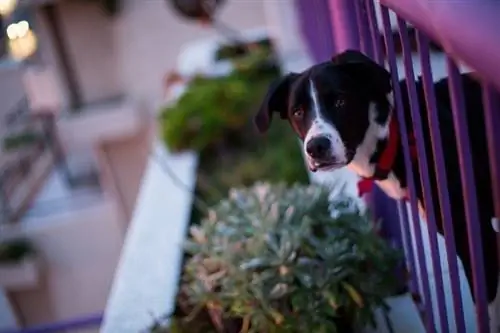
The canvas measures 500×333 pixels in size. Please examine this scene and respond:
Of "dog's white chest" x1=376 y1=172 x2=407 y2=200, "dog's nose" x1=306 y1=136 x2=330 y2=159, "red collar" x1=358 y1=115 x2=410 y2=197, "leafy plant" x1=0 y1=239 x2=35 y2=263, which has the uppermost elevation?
"dog's nose" x1=306 y1=136 x2=330 y2=159

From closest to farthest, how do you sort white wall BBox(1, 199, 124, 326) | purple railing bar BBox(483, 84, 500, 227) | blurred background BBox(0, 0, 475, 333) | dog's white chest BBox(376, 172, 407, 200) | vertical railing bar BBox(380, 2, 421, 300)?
1. purple railing bar BBox(483, 84, 500, 227)
2. vertical railing bar BBox(380, 2, 421, 300)
3. dog's white chest BBox(376, 172, 407, 200)
4. blurred background BBox(0, 0, 475, 333)
5. white wall BBox(1, 199, 124, 326)

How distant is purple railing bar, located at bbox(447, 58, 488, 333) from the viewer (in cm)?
118

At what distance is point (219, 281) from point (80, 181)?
1055 centimetres

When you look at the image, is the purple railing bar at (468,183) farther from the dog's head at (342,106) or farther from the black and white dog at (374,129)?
the dog's head at (342,106)

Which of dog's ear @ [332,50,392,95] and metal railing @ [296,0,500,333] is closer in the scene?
metal railing @ [296,0,500,333]

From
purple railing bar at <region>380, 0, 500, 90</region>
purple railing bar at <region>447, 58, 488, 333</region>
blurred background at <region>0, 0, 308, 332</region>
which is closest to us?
purple railing bar at <region>380, 0, 500, 90</region>

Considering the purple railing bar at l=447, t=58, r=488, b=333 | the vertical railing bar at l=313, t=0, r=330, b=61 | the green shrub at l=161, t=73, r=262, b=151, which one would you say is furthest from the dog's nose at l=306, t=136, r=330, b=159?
the green shrub at l=161, t=73, r=262, b=151

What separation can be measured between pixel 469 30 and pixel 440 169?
57cm

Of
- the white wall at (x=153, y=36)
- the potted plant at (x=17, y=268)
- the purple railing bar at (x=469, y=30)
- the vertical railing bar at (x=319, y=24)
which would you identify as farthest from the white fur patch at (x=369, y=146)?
the white wall at (x=153, y=36)

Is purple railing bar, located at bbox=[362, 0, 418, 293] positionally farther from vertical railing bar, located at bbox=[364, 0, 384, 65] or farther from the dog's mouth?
the dog's mouth

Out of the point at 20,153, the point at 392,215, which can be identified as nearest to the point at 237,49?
the point at 392,215

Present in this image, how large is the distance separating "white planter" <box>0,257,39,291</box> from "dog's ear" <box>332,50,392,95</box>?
796 centimetres

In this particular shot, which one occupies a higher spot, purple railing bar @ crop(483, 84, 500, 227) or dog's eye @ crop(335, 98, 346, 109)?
purple railing bar @ crop(483, 84, 500, 227)

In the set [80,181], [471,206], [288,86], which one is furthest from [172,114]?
[80,181]
